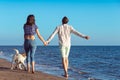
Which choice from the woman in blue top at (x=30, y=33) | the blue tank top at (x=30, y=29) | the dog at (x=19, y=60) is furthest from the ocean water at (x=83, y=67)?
the blue tank top at (x=30, y=29)

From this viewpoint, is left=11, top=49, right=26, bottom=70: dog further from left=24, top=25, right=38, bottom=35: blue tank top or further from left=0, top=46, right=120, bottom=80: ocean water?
left=24, top=25, right=38, bottom=35: blue tank top

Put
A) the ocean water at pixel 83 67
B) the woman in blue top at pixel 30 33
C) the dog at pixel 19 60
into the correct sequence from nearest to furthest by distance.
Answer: the woman in blue top at pixel 30 33, the dog at pixel 19 60, the ocean water at pixel 83 67

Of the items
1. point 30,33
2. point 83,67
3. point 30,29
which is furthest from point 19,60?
point 83,67

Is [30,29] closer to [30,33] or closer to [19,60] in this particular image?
[30,33]

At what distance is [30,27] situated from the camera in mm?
12617

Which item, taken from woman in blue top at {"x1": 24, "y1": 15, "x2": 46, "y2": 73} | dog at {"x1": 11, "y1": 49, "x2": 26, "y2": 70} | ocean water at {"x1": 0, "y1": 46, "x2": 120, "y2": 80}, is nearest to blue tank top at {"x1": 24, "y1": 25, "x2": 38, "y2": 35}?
woman in blue top at {"x1": 24, "y1": 15, "x2": 46, "y2": 73}

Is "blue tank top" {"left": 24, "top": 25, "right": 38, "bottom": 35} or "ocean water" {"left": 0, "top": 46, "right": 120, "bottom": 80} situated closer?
"blue tank top" {"left": 24, "top": 25, "right": 38, "bottom": 35}

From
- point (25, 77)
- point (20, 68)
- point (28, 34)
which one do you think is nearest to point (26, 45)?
point (28, 34)

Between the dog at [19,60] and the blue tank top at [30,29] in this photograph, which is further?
the dog at [19,60]

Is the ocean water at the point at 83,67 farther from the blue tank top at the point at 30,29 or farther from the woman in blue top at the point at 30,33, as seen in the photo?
the blue tank top at the point at 30,29

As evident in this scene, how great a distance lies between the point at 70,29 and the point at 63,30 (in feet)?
0.78

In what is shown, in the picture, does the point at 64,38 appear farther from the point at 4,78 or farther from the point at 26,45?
the point at 4,78

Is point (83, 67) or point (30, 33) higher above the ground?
point (30, 33)

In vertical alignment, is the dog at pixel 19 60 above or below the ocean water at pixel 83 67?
above
